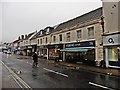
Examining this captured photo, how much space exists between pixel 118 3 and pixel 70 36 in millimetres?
13085

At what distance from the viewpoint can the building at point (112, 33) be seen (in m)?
22.8

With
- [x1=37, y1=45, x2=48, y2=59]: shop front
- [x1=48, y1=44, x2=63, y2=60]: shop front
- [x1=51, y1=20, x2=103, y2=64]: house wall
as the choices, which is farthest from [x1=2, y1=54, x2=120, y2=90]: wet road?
[x1=37, y1=45, x2=48, y2=59]: shop front

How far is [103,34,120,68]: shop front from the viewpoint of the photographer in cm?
2262

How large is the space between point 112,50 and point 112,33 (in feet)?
6.86

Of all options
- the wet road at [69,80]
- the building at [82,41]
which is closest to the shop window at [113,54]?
the building at [82,41]

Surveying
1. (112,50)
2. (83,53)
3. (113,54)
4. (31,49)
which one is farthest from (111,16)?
(31,49)

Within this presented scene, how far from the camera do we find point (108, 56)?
79.9ft

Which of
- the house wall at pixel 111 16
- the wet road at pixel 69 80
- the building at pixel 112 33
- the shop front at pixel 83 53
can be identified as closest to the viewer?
the wet road at pixel 69 80

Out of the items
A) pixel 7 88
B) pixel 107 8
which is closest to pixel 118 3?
pixel 107 8

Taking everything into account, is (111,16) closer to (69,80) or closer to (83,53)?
(83,53)

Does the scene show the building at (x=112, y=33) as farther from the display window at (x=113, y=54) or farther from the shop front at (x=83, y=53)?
the shop front at (x=83, y=53)

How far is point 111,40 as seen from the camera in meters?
23.5

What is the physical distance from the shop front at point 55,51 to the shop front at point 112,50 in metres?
15.2

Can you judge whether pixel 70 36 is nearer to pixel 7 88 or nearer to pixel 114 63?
pixel 114 63
